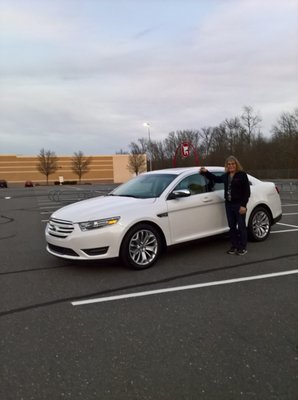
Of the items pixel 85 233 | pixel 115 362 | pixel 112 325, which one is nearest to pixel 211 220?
pixel 85 233

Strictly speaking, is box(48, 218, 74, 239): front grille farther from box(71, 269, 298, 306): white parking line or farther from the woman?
the woman

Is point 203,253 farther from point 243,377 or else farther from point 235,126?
point 235,126

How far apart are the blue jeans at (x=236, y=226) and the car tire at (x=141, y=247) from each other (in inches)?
55.4

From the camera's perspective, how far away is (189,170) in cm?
704

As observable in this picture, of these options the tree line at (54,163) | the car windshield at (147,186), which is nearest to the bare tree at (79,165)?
the tree line at (54,163)

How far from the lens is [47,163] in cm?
9356

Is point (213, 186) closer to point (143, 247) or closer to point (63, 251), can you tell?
point (143, 247)

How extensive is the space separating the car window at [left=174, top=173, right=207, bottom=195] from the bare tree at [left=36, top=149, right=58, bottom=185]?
9009 cm

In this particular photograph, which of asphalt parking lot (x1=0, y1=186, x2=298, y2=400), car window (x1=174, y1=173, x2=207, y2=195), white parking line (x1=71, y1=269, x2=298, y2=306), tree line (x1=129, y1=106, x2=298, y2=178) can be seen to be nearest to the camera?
asphalt parking lot (x1=0, y1=186, x2=298, y2=400)

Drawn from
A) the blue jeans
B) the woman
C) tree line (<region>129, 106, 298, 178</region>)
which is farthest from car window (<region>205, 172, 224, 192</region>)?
tree line (<region>129, 106, 298, 178</region>)

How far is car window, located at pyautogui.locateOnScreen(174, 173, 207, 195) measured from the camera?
6.75m

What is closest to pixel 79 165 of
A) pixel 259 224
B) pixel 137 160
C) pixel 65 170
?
pixel 65 170

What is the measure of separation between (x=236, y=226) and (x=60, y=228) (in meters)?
3.03

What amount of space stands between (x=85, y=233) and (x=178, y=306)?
1859 mm
